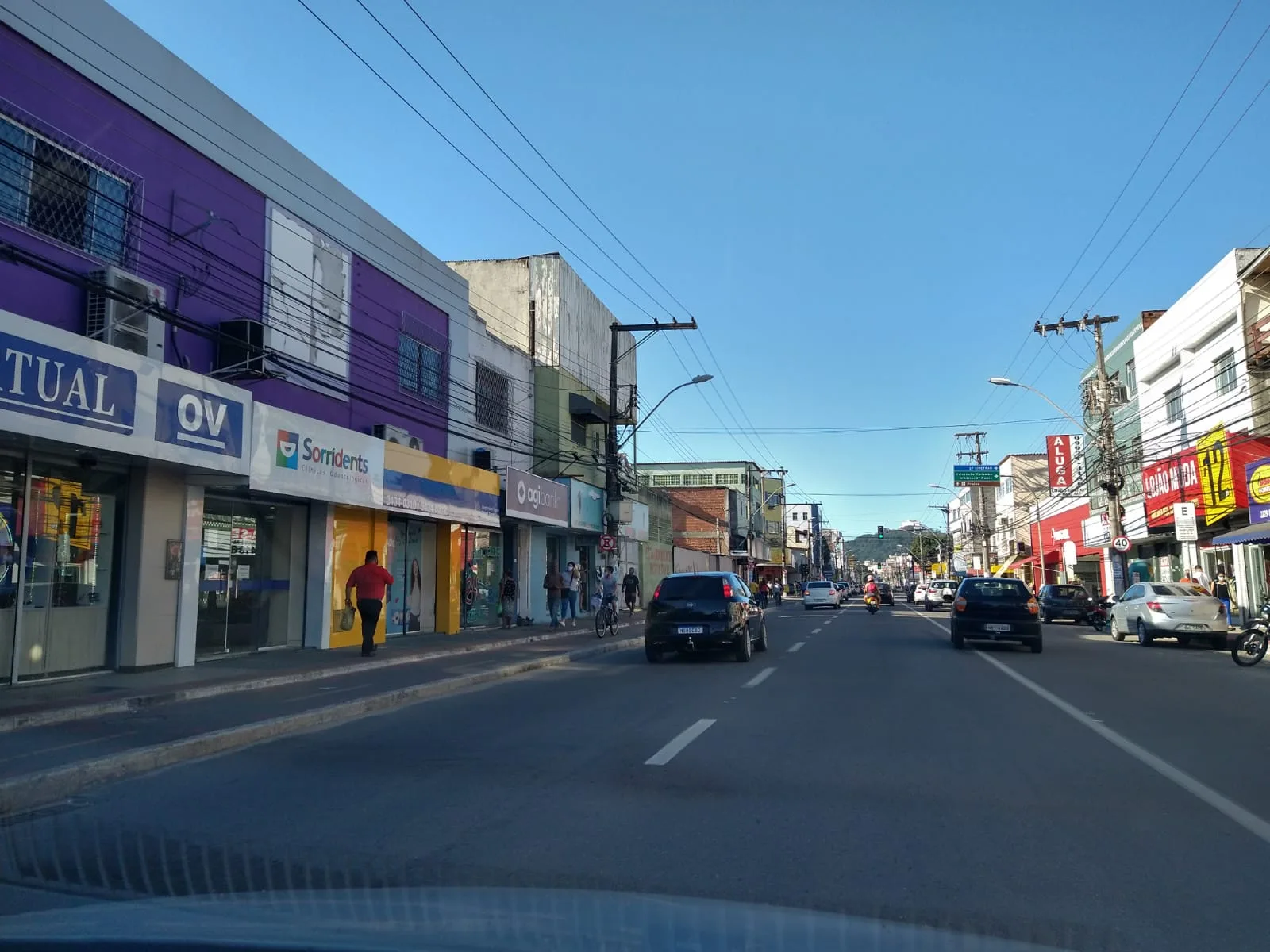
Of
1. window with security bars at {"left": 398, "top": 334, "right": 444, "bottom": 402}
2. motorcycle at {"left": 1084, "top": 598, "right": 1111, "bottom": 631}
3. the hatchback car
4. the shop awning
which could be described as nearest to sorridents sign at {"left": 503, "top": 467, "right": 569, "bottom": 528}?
window with security bars at {"left": 398, "top": 334, "right": 444, "bottom": 402}

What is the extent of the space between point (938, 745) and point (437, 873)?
17.2 feet

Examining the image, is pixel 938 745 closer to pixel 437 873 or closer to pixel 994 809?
pixel 994 809

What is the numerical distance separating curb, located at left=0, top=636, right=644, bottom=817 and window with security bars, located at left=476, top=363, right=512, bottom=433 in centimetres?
1178

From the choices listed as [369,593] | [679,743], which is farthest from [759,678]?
[369,593]

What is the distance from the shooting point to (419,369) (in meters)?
21.1

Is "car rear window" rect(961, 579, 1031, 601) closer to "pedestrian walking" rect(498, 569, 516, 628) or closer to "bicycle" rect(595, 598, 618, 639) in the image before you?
"bicycle" rect(595, 598, 618, 639)

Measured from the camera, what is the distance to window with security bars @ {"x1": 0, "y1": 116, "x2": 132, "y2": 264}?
11.3 m

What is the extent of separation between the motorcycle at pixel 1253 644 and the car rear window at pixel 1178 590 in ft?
18.5

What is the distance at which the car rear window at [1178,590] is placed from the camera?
21531 millimetres

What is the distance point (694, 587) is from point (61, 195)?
36.2 feet

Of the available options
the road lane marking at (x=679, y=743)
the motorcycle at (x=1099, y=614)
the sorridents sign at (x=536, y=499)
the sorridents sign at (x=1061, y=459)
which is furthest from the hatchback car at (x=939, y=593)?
the road lane marking at (x=679, y=743)

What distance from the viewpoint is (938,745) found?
27.6 ft

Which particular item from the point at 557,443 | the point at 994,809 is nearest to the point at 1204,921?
the point at 994,809

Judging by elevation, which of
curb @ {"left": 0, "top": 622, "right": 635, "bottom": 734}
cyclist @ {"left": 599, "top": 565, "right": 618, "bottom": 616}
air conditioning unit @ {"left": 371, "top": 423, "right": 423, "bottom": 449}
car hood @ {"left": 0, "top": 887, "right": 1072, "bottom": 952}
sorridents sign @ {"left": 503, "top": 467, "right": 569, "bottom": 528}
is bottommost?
curb @ {"left": 0, "top": 622, "right": 635, "bottom": 734}
